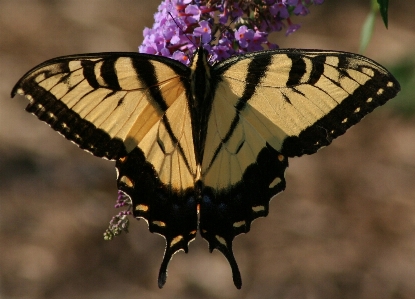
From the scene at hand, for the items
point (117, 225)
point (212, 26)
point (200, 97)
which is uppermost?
point (212, 26)

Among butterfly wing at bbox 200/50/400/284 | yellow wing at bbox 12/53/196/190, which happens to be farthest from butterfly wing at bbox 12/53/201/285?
butterfly wing at bbox 200/50/400/284

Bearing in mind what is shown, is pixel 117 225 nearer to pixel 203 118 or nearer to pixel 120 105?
pixel 120 105

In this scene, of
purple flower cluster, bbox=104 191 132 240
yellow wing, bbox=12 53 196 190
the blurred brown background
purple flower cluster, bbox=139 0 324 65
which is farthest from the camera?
the blurred brown background

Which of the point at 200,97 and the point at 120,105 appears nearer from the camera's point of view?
the point at 120,105

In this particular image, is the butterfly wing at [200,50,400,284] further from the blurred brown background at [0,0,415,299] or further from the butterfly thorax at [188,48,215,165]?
the blurred brown background at [0,0,415,299]

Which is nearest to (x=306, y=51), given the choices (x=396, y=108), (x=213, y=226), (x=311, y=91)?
(x=311, y=91)

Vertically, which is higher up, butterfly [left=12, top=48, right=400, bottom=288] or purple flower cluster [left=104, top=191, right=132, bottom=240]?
butterfly [left=12, top=48, right=400, bottom=288]

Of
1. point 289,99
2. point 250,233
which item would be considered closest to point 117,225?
point 289,99

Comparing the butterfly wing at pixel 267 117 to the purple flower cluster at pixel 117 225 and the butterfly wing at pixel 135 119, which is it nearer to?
the butterfly wing at pixel 135 119

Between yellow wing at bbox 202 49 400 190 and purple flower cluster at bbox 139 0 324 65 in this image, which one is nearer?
yellow wing at bbox 202 49 400 190
